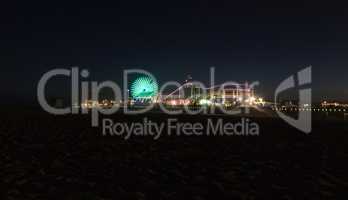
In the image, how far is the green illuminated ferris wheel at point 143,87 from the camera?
9846cm

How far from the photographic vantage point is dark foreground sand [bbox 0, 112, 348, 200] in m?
8.52

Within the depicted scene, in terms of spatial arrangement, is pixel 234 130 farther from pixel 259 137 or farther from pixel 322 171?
pixel 322 171

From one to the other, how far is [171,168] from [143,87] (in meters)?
A: 92.5

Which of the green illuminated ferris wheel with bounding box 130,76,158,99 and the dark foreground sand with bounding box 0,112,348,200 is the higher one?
the green illuminated ferris wheel with bounding box 130,76,158,99

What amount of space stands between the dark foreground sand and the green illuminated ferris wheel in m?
80.6

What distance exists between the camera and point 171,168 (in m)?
11.2

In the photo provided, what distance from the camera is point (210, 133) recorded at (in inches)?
833

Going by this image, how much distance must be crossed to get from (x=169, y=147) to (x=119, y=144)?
241 centimetres

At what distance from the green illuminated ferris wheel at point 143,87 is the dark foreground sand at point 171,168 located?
8061 cm

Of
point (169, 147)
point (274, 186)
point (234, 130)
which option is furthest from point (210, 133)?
point (274, 186)

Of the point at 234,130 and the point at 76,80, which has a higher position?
the point at 76,80

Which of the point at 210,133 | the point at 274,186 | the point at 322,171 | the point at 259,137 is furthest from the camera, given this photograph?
the point at 210,133

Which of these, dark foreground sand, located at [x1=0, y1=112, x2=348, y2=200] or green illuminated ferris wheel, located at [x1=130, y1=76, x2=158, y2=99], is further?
green illuminated ferris wheel, located at [x1=130, y1=76, x2=158, y2=99]

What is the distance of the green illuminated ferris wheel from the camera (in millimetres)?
98456
